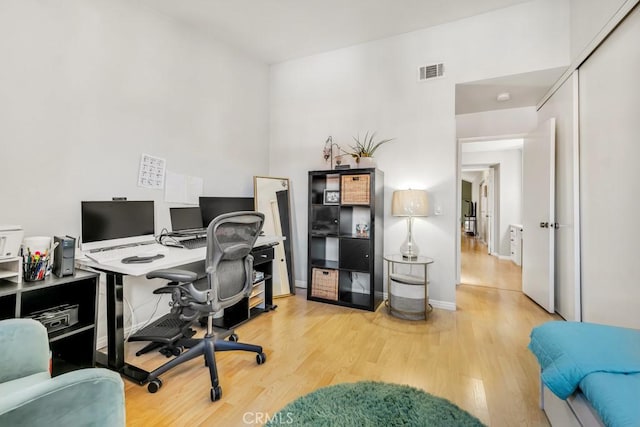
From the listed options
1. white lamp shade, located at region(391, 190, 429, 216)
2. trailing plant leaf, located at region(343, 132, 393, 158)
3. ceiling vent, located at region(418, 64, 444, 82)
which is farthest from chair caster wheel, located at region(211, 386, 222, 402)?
ceiling vent, located at region(418, 64, 444, 82)

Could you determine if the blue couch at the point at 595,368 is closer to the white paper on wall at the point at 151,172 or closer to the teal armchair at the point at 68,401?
the teal armchair at the point at 68,401

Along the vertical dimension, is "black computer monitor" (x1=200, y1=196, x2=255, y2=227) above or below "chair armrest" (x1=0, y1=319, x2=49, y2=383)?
above

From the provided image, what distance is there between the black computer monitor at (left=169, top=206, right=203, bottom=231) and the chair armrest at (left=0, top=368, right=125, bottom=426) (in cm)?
197

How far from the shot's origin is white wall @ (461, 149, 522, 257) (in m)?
5.92

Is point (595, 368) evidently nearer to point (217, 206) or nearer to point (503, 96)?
point (217, 206)

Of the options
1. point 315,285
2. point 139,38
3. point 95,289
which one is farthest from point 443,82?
point 95,289

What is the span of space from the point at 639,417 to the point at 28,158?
330 centimetres

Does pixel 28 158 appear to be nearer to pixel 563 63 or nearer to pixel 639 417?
pixel 639 417

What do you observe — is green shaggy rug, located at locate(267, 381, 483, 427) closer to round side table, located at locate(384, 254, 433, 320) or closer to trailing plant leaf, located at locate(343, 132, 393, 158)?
round side table, located at locate(384, 254, 433, 320)

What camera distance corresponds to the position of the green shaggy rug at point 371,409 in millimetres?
1481

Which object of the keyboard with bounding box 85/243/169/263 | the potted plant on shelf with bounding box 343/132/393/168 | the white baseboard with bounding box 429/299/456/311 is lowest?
the white baseboard with bounding box 429/299/456/311

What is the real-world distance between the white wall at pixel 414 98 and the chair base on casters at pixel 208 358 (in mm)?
1897

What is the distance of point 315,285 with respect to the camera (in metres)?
3.43

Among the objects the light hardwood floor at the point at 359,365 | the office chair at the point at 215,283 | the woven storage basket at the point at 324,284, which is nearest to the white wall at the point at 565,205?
the light hardwood floor at the point at 359,365
